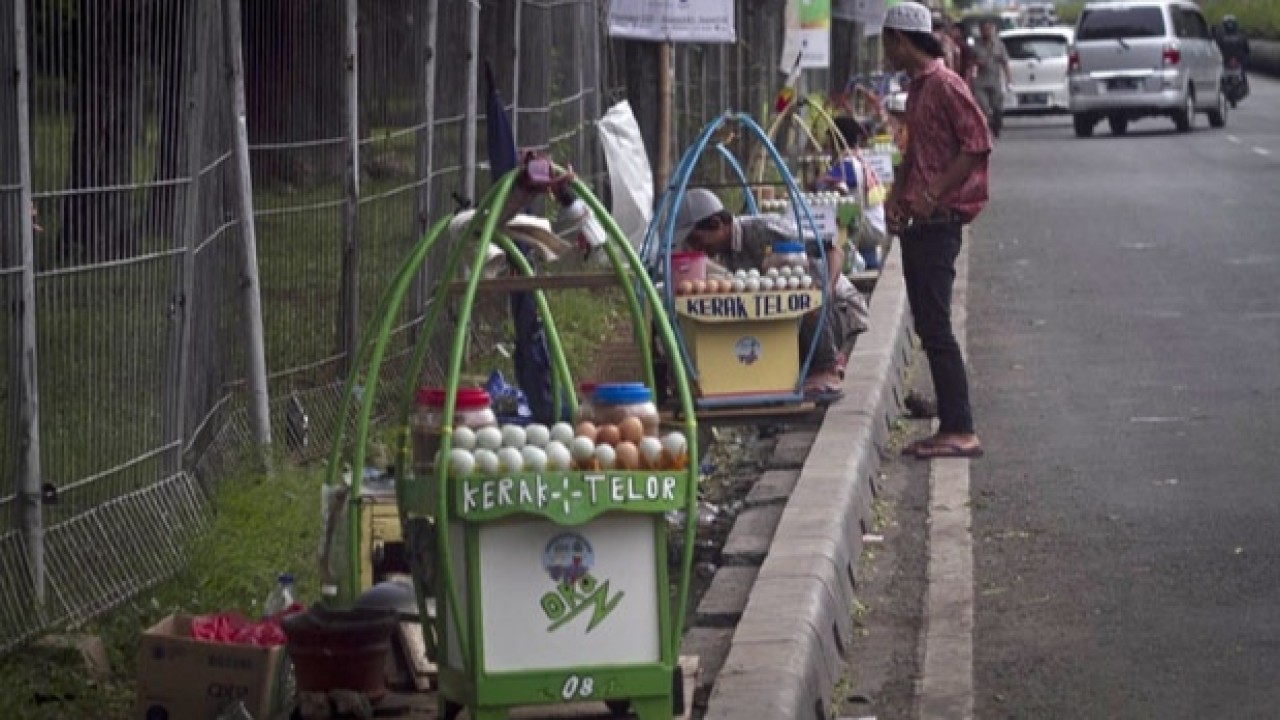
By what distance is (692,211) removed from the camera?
1161cm

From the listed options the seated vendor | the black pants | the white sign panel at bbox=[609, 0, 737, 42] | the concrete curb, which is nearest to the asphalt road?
the black pants

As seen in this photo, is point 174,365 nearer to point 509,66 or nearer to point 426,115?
point 426,115

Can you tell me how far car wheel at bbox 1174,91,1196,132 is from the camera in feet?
128

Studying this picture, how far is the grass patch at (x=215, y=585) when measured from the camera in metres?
6.56

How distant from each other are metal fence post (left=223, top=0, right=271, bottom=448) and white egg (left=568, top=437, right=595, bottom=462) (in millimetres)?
3361

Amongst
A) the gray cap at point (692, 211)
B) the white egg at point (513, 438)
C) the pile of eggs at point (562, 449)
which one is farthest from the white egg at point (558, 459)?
the gray cap at point (692, 211)

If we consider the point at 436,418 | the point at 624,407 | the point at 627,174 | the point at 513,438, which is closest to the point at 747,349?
the point at 627,174

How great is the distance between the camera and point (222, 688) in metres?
6.08

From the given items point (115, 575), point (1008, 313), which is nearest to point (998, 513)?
point (115, 575)

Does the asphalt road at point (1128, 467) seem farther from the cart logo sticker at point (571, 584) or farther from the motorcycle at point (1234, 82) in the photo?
the motorcycle at point (1234, 82)

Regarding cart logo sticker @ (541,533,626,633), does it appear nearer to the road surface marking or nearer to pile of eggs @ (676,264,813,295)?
the road surface marking

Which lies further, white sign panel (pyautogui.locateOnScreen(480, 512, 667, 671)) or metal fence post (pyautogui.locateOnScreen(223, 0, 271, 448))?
metal fence post (pyautogui.locateOnScreen(223, 0, 271, 448))

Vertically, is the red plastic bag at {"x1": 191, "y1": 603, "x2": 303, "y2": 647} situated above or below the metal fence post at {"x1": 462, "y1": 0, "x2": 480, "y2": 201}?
below

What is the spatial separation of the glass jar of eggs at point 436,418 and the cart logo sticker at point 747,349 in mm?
4612
